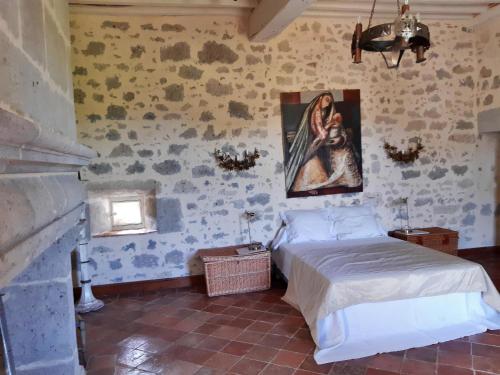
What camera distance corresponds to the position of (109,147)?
4.25 meters

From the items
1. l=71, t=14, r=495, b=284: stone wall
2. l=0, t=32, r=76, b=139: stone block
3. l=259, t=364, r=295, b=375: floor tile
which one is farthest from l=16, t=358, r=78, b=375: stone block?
l=71, t=14, r=495, b=284: stone wall

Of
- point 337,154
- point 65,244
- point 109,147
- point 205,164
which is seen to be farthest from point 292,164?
point 65,244

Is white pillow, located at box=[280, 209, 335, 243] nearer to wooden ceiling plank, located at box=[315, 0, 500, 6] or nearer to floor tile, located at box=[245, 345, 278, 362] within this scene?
floor tile, located at box=[245, 345, 278, 362]

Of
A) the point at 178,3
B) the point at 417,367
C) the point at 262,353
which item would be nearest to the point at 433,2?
the point at 178,3

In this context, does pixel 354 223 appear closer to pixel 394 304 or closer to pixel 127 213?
pixel 394 304

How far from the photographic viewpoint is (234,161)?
448 centimetres

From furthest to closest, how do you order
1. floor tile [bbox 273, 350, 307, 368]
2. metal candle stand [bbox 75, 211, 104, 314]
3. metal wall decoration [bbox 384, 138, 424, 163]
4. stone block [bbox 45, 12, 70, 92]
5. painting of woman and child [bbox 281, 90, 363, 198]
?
metal wall decoration [bbox 384, 138, 424, 163]
painting of woman and child [bbox 281, 90, 363, 198]
metal candle stand [bbox 75, 211, 104, 314]
floor tile [bbox 273, 350, 307, 368]
stone block [bbox 45, 12, 70, 92]

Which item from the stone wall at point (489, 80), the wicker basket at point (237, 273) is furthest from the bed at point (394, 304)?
the stone wall at point (489, 80)

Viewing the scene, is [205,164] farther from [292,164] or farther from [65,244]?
[65,244]

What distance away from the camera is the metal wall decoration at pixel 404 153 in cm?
490

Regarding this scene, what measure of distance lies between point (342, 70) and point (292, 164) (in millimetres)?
1403

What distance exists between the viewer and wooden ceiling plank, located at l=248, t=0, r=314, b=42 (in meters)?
3.35

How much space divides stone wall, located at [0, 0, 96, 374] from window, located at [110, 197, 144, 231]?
2.49 m

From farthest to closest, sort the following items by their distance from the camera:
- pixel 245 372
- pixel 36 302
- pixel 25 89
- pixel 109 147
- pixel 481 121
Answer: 1. pixel 481 121
2. pixel 109 147
3. pixel 245 372
4. pixel 36 302
5. pixel 25 89
